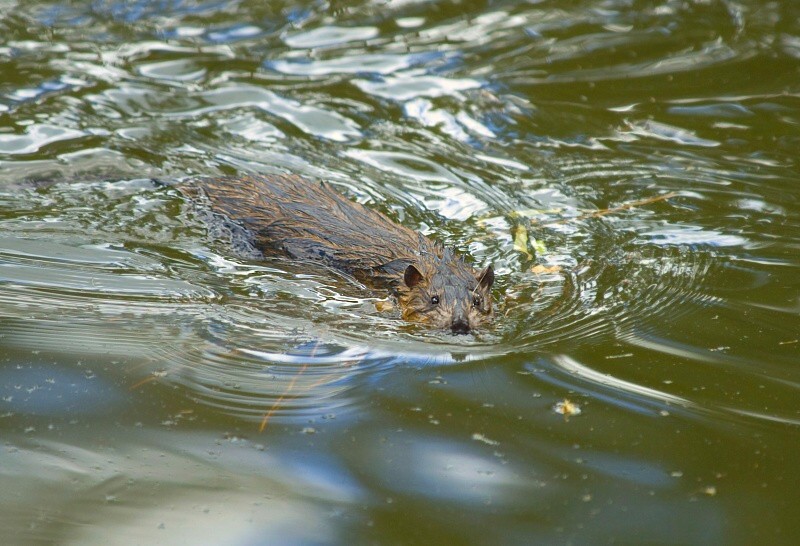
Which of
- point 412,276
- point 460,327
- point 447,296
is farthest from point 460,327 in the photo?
point 412,276

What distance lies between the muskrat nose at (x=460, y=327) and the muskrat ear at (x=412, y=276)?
531 millimetres

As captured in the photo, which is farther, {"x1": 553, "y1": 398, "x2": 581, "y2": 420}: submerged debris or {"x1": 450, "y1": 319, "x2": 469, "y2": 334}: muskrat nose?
{"x1": 450, "y1": 319, "x2": 469, "y2": 334}: muskrat nose

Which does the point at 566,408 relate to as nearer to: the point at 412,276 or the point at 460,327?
the point at 460,327

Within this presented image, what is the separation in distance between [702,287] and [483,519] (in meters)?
2.79

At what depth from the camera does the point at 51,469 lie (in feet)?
13.0

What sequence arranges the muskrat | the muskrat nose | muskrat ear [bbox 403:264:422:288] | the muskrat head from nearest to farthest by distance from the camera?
the muskrat nose
the muskrat head
the muskrat
muskrat ear [bbox 403:264:422:288]

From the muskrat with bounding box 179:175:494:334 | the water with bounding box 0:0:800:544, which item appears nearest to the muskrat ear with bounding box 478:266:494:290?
the muskrat with bounding box 179:175:494:334

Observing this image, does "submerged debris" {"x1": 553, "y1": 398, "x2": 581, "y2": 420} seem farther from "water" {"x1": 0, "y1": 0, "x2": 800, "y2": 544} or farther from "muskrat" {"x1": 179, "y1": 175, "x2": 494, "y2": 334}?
"muskrat" {"x1": 179, "y1": 175, "x2": 494, "y2": 334}

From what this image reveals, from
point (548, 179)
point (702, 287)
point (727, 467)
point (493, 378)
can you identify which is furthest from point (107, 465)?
point (548, 179)

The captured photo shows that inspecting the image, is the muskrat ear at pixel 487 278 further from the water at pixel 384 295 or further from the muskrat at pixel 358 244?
the water at pixel 384 295

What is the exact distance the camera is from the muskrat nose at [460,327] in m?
5.41

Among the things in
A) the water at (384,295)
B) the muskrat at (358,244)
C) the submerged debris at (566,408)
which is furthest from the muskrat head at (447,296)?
the submerged debris at (566,408)

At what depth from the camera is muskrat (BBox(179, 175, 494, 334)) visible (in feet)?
18.7

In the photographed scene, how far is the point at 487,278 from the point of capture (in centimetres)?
577
